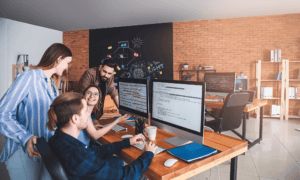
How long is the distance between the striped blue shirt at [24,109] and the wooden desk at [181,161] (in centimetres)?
49

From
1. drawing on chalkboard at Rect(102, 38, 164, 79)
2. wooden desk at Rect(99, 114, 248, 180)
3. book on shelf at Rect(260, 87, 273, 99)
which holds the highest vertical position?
drawing on chalkboard at Rect(102, 38, 164, 79)

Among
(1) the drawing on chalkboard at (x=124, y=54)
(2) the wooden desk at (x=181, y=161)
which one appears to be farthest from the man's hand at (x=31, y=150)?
(1) the drawing on chalkboard at (x=124, y=54)

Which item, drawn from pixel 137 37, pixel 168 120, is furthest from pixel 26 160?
pixel 137 37

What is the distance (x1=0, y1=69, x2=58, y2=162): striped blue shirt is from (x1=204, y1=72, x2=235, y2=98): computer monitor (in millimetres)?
2736

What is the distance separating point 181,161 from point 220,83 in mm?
2589

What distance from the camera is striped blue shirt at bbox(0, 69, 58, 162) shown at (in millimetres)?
1110

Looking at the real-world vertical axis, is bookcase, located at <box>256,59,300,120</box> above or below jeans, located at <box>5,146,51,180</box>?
above

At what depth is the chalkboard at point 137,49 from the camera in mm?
6078

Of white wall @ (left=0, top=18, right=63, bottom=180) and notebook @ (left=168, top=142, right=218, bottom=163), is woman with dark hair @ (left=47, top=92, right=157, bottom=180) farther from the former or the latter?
white wall @ (left=0, top=18, right=63, bottom=180)

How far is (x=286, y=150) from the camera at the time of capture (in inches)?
117

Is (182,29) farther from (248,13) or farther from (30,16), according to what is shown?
(30,16)

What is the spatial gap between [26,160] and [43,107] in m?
0.34

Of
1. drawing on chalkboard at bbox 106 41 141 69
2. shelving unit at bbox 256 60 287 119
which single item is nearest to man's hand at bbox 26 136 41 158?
drawing on chalkboard at bbox 106 41 141 69

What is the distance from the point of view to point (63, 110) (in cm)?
96
